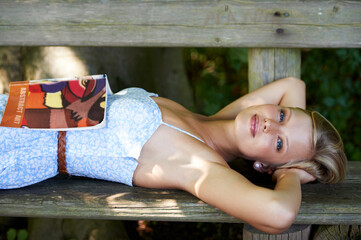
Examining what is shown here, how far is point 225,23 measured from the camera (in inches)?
105

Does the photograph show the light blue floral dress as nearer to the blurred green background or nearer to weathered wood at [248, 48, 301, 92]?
weathered wood at [248, 48, 301, 92]

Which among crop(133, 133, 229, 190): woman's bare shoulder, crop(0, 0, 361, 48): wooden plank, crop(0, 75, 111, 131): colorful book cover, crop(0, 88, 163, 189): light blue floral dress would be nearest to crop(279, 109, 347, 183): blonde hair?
crop(133, 133, 229, 190): woman's bare shoulder

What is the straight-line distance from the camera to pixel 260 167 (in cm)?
246

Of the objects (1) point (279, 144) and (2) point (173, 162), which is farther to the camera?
(1) point (279, 144)

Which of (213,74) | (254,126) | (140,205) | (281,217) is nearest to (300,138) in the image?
(254,126)

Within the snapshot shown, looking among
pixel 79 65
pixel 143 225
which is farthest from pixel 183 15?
pixel 143 225

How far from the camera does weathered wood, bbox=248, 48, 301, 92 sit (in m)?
2.79

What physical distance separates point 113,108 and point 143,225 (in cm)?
199

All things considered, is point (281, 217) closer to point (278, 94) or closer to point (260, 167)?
point (260, 167)

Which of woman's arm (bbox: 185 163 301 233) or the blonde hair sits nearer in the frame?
woman's arm (bbox: 185 163 301 233)

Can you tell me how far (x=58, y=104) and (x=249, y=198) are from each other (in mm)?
1243

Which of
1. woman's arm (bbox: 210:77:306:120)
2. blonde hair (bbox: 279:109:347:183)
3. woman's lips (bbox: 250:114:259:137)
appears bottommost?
blonde hair (bbox: 279:109:347:183)

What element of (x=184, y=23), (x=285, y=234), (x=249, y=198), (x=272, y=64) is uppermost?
(x=184, y=23)

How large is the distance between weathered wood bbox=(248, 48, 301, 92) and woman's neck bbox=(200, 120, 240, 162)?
0.49 metres
